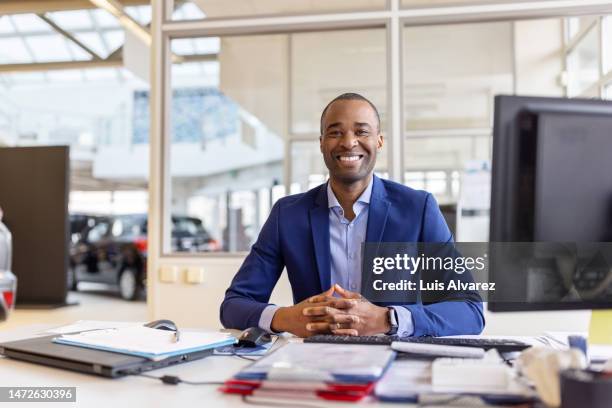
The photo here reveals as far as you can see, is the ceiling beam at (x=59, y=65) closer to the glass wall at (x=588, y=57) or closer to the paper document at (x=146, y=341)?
the glass wall at (x=588, y=57)

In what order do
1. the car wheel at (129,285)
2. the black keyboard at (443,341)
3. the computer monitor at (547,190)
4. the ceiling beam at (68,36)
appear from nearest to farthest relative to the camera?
the computer monitor at (547,190)
the black keyboard at (443,341)
the ceiling beam at (68,36)
the car wheel at (129,285)

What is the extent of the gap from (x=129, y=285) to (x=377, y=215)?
581cm

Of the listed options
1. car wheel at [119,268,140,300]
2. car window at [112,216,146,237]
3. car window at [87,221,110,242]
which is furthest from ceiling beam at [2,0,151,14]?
car wheel at [119,268,140,300]

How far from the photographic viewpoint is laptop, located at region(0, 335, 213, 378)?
1000 mm

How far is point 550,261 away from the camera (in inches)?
39.5

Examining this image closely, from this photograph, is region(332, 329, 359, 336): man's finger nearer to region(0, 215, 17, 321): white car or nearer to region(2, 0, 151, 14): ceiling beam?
region(0, 215, 17, 321): white car

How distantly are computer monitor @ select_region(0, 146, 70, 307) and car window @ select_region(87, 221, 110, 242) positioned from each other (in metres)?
1.13

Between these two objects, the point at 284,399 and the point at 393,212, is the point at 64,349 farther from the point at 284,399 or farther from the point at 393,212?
the point at 393,212

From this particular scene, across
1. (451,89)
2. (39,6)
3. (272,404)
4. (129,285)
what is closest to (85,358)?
(272,404)

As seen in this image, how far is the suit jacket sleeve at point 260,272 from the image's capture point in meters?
1.65

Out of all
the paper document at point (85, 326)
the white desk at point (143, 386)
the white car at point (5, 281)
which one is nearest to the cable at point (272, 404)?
the white desk at point (143, 386)

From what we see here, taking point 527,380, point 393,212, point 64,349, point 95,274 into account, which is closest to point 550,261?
point 527,380

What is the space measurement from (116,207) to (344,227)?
15564mm

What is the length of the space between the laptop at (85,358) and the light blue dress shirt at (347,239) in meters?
0.61
